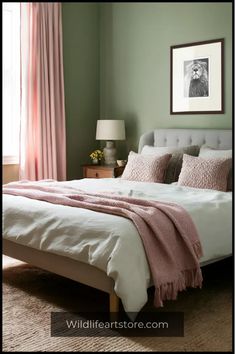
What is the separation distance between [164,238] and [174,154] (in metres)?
1.99

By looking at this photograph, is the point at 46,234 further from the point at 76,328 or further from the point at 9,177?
the point at 9,177

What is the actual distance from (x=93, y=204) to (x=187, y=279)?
77 cm

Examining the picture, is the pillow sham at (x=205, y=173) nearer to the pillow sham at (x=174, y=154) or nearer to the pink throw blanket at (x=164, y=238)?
the pillow sham at (x=174, y=154)

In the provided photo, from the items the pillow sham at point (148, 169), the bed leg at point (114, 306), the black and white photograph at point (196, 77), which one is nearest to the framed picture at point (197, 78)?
the black and white photograph at point (196, 77)

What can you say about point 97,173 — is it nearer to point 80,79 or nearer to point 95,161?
point 95,161

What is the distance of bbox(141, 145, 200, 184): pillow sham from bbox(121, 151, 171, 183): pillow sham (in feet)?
0.25

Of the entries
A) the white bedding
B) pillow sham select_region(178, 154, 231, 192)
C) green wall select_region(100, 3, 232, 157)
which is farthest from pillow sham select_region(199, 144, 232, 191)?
green wall select_region(100, 3, 232, 157)

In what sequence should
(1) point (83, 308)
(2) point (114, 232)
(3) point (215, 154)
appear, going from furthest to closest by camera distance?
(3) point (215, 154) < (1) point (83, 308) < (2) point (114, 232)

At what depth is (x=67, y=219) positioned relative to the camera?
304 cm

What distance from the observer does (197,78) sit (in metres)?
5.17

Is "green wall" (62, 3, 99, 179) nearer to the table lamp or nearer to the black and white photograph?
the table lamp

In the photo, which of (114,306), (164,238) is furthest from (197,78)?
(114,306)

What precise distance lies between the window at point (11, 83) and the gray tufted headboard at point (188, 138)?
4.77ft

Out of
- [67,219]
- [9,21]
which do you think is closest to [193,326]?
[67,219]
